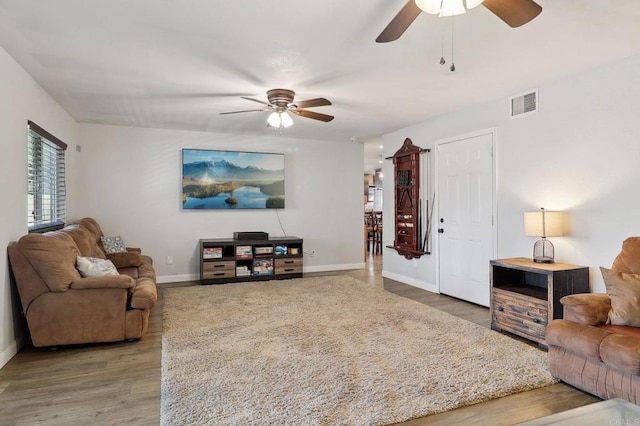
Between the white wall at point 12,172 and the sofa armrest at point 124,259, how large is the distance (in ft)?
4.88

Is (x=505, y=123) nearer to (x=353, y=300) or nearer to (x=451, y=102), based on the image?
(x=451, y=102)

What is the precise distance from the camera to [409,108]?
186 inches

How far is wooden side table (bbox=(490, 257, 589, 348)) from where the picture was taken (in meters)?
3.20

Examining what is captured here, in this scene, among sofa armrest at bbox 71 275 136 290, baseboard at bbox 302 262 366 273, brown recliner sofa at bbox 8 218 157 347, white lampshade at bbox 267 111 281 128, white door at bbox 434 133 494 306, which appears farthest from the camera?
baseboard at bbox 302 262 366 273

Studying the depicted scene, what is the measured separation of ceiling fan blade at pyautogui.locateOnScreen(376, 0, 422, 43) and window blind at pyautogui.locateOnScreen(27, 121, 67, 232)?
11.2 ft

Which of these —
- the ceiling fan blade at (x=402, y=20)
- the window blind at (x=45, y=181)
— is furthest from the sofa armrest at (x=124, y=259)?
the ceiling fan blade at (x=402, y=20)

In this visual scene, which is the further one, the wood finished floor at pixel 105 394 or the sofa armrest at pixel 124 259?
the sofa armrest at pixel 124 259

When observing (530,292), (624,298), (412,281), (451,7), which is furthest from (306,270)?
(451,7)

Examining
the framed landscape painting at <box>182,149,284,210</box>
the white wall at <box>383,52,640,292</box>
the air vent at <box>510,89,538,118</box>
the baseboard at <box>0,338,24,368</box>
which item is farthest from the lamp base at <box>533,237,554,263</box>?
the baseboard at <box>0,338,24,368</box>

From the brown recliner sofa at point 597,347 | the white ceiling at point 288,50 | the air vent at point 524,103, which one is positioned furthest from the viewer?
the air vent at point 524,103

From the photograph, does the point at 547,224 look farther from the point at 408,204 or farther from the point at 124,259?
the point at 124,259

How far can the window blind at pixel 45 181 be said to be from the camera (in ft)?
12.5

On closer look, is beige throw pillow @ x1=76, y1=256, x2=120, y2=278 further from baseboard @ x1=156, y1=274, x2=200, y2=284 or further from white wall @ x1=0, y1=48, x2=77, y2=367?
baseboard @ x1=156, y1=274, x2=200, y2=284

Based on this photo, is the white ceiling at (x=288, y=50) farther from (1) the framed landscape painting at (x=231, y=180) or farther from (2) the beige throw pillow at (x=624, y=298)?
(2) the beige throw pillow at (x=624, y=298)
